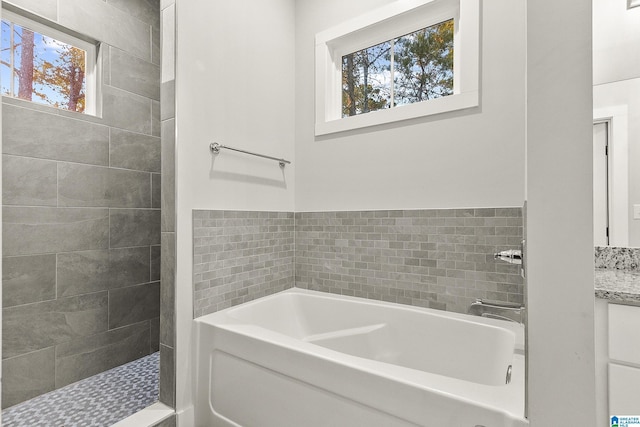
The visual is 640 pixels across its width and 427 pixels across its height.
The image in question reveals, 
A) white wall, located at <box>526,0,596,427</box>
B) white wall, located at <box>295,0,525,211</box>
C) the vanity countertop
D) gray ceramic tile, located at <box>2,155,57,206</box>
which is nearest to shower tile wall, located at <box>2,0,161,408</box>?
gray ceramic tile, located at <box>2,155,57,206</box>

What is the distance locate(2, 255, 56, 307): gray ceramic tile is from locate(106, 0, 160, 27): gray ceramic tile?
70.1 inches

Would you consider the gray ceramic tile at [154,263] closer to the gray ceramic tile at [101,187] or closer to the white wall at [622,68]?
the gray ceramic tile at [101,187]

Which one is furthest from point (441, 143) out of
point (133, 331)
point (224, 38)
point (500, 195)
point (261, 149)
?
point (133, 331)

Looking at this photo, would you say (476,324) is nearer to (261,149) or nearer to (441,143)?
(441,143)

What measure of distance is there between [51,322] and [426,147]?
247cm

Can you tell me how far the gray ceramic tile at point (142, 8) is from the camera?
2215mm

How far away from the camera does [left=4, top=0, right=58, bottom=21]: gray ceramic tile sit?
174 cm

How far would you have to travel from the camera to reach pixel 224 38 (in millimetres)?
1873

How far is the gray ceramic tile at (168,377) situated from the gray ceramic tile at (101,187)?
1.11 meters

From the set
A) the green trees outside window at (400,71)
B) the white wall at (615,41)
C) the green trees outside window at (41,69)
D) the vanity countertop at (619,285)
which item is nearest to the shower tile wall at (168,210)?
the green trees outside window at (41,69)

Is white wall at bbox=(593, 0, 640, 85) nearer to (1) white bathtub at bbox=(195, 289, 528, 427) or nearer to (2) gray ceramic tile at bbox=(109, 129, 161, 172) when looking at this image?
(1) white bathtub at bbox=(195, 289, 528, 427)

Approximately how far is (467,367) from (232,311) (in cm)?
126

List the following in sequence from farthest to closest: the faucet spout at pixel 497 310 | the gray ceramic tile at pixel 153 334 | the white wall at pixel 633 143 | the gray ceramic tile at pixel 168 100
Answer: the gray ceramic tile at pixel 153 334, the gray ceramic tile at pixel 168 100, the faucet spout at pixel 497 310, the white wall at pixel 633 143

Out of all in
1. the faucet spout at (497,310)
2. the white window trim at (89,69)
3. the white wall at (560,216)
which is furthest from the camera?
the white window trim at (89,69)
